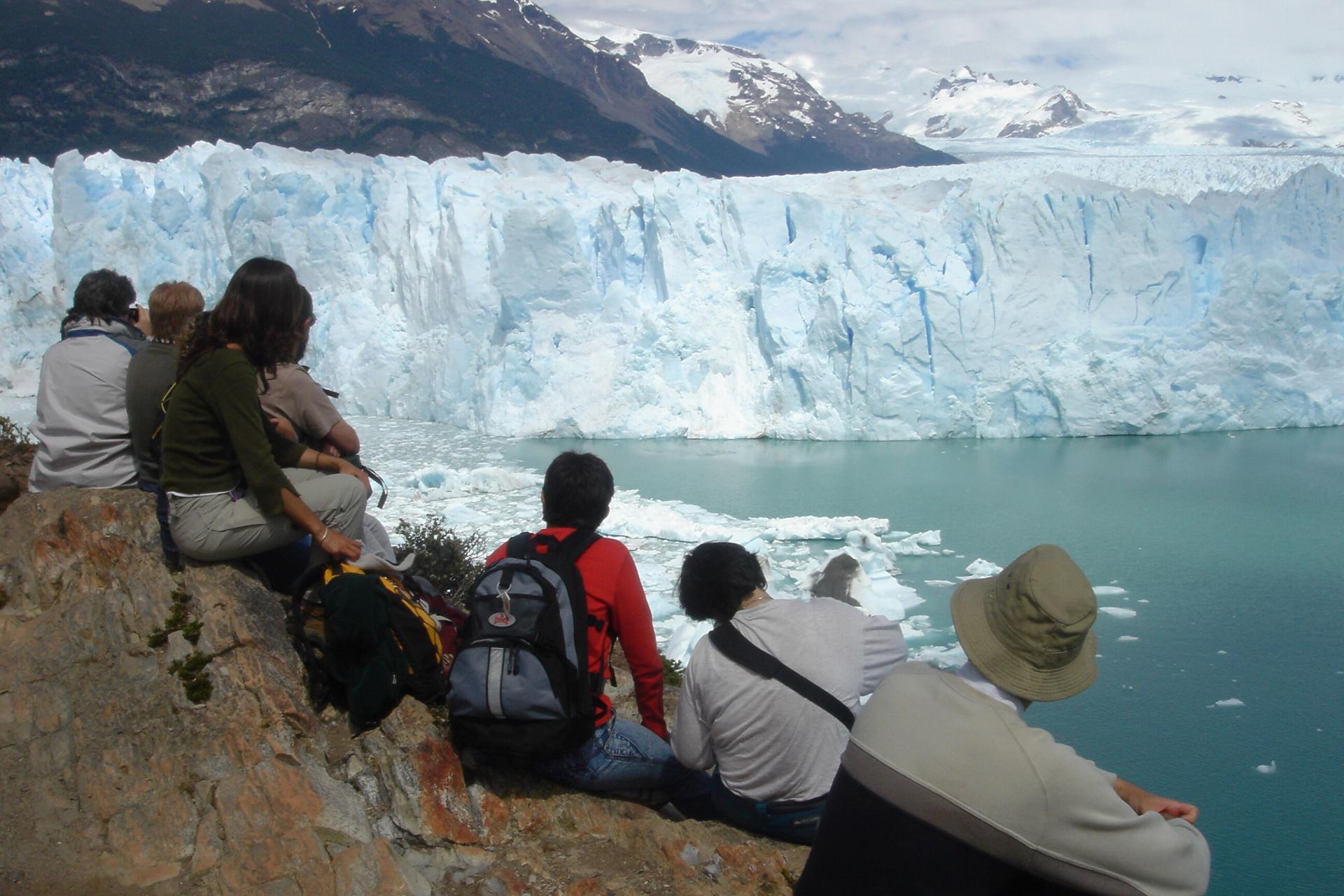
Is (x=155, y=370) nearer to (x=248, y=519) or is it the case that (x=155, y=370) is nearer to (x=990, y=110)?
(x=248, y=519)

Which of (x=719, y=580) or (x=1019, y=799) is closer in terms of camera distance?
(x=1019, y=799)

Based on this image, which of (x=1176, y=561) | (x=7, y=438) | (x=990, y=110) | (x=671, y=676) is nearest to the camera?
(x=671, y=676)

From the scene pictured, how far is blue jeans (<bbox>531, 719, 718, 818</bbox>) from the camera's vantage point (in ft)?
4.78

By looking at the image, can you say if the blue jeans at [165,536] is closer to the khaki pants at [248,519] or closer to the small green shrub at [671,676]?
the khaki pants at [248,519]

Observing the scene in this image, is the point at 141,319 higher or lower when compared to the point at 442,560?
higher

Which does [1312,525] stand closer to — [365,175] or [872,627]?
[872,627]

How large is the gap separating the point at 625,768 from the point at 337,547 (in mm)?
578

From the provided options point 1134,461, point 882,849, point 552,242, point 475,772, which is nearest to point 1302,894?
point 475,772

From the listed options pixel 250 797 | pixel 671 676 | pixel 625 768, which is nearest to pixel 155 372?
pixel 250 797

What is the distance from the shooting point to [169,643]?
5.18 feet

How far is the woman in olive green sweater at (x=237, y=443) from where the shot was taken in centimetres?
149

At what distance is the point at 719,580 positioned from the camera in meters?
1.34

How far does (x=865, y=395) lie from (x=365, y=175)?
6849 mm

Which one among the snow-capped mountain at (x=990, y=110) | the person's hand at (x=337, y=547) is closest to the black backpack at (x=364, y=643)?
the person's hand at (x=337, y=547)
